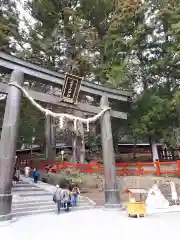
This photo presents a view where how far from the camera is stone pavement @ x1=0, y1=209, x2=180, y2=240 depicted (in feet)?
15.7

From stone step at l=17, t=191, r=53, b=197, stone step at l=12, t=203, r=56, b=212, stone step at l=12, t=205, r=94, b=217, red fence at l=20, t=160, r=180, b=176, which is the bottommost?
stone step at l=12, t=205, r=94, b=217

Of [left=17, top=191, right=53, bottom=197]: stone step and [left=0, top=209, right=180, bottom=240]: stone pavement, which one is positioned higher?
[left=17, top=191, right=53, bottom=197]: stone step

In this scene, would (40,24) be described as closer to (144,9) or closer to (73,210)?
(144,9)

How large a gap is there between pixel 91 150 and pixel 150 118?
1019 cm

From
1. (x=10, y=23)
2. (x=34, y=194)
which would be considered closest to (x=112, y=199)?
(x=34, y=194)

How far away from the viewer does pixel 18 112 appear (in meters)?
7.12

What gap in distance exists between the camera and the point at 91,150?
2331cm

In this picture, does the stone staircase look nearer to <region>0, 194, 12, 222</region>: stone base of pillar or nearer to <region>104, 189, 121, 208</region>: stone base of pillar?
<region>0, 194, 12, 222</region>: stone base of pillar

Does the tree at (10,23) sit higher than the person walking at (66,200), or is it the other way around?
the tree at (10,23)

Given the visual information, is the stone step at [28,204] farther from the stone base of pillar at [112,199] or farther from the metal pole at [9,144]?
the stone base of pillar at [112,199]

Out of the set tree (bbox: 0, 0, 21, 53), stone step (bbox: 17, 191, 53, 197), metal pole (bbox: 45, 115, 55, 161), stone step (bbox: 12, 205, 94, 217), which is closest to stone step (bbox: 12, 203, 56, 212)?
stone step (bbox: 12, 205, 94, 217)

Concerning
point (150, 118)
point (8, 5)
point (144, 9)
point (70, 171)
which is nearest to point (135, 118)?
point (150, 118)

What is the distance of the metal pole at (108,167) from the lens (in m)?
8.06

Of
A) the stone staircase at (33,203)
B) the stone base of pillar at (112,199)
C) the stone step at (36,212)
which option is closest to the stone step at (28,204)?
the stone staircase at (33,203)
